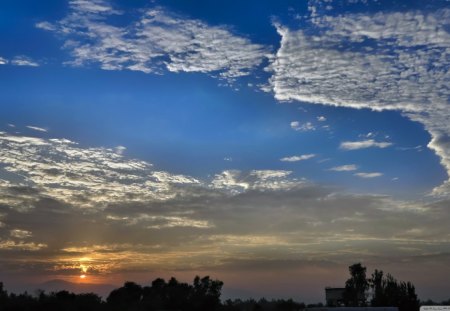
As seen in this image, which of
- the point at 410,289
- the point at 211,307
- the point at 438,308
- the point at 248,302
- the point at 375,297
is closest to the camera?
the point at 438,308

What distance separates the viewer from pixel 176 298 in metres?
118

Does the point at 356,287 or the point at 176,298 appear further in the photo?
the point at 176,298

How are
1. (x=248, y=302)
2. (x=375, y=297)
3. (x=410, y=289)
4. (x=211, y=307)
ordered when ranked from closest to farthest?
(x=410, y=289), (x=375, y=297), (x=211, y=307), (x=248, y=302)

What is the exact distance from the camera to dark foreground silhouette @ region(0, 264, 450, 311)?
88769 millimetres

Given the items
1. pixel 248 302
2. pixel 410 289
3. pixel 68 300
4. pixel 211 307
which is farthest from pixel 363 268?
pixel 248 302

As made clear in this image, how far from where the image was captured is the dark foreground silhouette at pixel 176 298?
88769mm

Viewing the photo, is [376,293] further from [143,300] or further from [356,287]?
[143,300]

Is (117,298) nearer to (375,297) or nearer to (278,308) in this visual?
(278,308)

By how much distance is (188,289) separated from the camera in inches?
5022

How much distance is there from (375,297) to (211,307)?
34.6 meters

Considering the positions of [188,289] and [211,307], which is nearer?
[211,307]

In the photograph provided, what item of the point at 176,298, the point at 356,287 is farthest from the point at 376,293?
the point at 176,298

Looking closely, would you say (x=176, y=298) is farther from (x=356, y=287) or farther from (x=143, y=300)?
(x=356, y=287)

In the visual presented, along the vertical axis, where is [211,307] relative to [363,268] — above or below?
below
